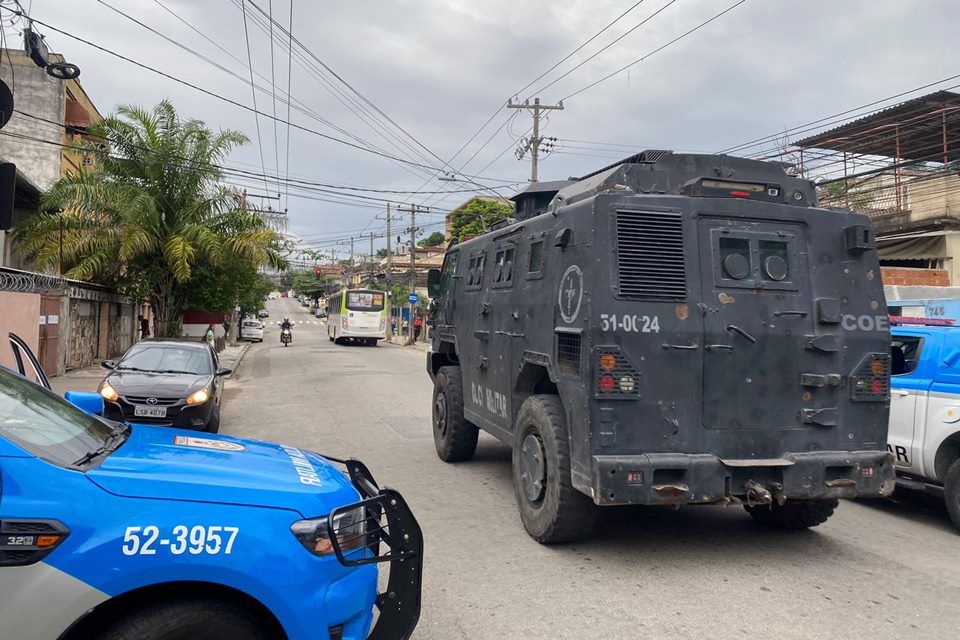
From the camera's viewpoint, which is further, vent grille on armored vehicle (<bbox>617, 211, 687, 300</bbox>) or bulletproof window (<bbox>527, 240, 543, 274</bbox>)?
bulletproof window (<bbox>527, 240, 543, 274</bbox>)

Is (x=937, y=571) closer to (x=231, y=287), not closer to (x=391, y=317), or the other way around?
(x=231, y=287)

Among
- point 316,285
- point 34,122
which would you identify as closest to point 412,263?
point 34,122

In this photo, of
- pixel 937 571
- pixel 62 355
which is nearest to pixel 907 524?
pixel 937 571

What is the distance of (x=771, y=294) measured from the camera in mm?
5062

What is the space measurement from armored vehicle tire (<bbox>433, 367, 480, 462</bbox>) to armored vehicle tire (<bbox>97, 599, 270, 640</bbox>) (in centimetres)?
581

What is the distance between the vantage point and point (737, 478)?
4797 mm

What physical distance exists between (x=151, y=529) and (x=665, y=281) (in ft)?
12.0

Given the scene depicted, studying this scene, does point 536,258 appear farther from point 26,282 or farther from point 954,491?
point 26,282

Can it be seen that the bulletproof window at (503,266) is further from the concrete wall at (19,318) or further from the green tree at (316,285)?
the green tree at (316,285)

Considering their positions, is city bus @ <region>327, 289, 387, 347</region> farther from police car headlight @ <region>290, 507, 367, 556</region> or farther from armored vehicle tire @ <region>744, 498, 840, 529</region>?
police car headlight @ <region>290, 507, 367, 556</region>

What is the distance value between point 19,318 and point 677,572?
14308 millimetres

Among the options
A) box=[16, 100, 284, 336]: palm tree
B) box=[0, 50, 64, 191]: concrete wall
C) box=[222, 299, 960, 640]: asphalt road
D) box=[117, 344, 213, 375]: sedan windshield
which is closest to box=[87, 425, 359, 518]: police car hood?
box=[222, 299, 960, 640]: asphalt road

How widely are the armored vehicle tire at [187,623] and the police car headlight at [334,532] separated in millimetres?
328

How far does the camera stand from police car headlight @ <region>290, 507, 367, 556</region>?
268 centimetres
